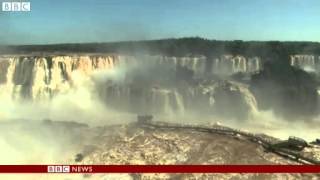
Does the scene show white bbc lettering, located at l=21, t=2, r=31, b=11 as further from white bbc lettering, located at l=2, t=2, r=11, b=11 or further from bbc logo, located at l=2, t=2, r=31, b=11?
white bbc lettering, located at l=2, t=2, r=11, b=11

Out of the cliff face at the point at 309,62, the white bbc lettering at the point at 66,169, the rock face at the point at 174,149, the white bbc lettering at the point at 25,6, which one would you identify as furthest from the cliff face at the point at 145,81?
the white bbc lettering at the point at 66,169

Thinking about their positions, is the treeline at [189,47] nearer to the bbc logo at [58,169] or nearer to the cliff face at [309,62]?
the cliff face at [309,62]

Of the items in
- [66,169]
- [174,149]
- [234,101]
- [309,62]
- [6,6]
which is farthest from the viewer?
[234,101]

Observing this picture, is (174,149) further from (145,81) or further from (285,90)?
(285,90)

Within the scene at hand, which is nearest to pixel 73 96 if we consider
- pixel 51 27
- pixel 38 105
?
pixel 38 105

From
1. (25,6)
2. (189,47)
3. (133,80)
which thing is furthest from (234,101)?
(25,6)

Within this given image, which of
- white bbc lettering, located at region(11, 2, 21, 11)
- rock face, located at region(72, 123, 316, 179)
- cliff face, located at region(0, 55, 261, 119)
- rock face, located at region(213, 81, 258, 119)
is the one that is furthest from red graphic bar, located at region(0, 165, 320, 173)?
white bbc lettering, located at region(11, 2, 21, 11)

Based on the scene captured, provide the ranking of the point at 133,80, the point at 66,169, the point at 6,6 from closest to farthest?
the point at 6,6, the point at 66,169, the point at 133,80
